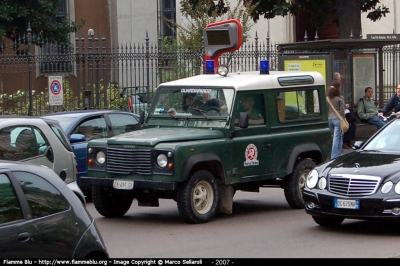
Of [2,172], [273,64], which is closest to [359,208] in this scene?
[2,172]

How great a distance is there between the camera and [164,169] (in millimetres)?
10992

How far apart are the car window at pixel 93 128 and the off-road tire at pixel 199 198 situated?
3.34 metres

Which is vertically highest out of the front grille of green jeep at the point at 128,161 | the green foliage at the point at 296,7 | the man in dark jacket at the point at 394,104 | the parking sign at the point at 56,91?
the green foliage at the point at 296,7

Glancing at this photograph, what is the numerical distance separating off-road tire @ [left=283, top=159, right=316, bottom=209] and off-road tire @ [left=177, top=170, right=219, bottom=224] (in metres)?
1.59

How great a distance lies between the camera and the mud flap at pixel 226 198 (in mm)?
11969

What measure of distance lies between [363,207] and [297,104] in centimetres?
343

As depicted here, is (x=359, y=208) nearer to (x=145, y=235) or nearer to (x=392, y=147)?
(x=392, y=147)

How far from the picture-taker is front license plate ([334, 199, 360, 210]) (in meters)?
9.95

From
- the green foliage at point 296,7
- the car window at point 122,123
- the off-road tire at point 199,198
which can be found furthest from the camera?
the green foliage at point 296,7

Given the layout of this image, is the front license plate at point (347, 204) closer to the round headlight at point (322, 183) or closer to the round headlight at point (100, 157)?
the round headlight at point (322, 183)

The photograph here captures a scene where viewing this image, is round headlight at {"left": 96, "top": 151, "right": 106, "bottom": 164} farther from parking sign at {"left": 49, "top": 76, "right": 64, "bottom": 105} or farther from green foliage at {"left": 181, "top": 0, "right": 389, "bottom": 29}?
green foliage at {"left": 181, "top": 0, "right": 389, "bottom": 29}

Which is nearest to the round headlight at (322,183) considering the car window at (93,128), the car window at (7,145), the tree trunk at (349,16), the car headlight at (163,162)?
the car headlight at (163,162)

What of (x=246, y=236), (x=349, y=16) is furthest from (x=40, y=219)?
(x=349, y=16)

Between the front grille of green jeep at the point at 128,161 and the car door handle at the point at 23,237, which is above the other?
the front grille of green jeep at the point at 128,161
